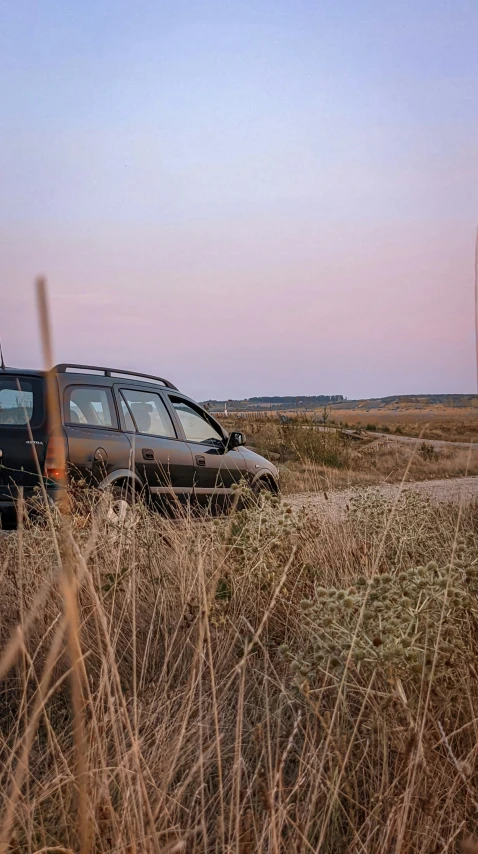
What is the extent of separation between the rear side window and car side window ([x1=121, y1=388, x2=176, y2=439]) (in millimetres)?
943

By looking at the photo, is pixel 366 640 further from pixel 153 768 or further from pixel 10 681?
pixel 10 681

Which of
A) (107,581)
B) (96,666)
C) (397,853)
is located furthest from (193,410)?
(397,853)

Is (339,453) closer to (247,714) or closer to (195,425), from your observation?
(195,425)

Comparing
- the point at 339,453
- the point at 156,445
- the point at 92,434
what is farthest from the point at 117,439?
the point at 339,453

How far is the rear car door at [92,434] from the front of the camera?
258 inches

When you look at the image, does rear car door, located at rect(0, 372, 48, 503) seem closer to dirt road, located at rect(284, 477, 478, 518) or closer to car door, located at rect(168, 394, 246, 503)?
car door, located at rect(168, 394, 246, 503)

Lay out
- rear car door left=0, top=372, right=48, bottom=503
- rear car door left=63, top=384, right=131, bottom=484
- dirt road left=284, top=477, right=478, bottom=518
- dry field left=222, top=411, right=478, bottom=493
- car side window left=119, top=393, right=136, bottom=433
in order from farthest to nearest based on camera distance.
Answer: dry field left=222, top=411, right=478, bottom=493, car side window left=119, top=393, right=136, bottom=433, rear car door left=63, top=384, right=131, bottom=484, rear car door left=0, top=372, right=48, bottom=503, dirt road left=284, top=477, right=478, bottom=518

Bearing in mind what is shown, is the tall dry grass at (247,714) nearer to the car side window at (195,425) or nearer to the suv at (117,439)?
the suv at (117,439)

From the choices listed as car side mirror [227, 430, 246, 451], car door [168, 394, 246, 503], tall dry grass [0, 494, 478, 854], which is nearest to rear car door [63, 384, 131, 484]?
car door [168, 394, 246, 503]

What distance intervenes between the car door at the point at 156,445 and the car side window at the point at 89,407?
0.56 feet

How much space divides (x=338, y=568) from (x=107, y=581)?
1487mm

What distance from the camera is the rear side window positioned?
662 cm

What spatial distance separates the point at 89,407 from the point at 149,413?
0.87 m

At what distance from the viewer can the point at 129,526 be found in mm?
4570
